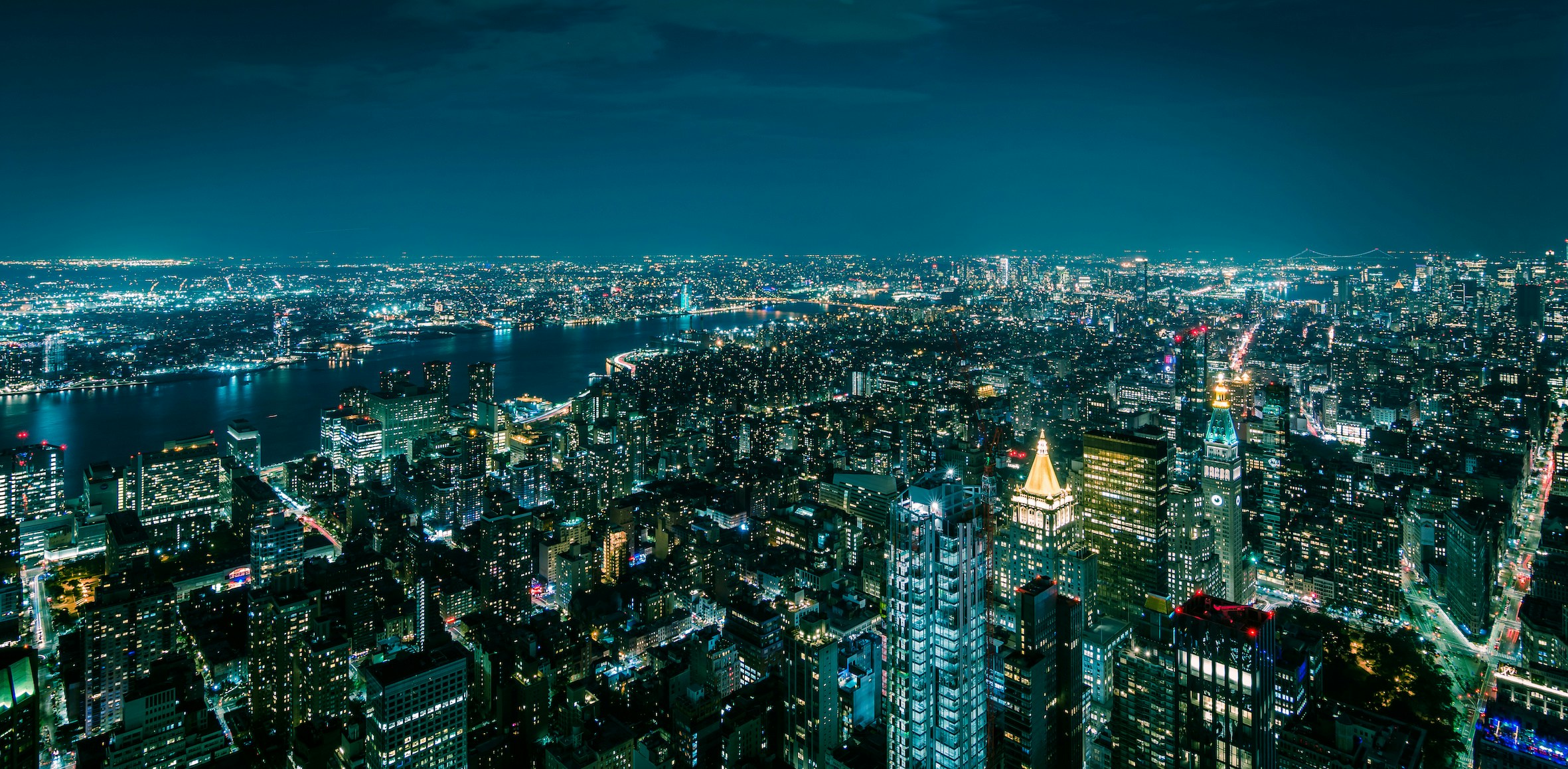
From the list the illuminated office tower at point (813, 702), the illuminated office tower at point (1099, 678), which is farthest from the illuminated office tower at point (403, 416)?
the illuminated office tower at point (1099, 678)

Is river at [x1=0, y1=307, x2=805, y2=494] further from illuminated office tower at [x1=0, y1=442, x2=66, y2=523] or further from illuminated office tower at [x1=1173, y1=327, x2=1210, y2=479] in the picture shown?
illuminated office tower at [x1=1173, y1=327, x2=1210, y2=479]

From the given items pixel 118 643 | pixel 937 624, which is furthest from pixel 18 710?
pixel 118 643

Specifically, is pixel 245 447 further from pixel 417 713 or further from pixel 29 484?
pixel 417 713

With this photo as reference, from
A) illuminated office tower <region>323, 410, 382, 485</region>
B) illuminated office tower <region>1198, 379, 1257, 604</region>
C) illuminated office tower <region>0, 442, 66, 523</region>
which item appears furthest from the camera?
illuminated office tower <region>323, 410, 382, 485</region>

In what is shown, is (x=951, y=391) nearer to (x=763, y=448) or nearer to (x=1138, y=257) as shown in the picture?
(x=763, y=448)

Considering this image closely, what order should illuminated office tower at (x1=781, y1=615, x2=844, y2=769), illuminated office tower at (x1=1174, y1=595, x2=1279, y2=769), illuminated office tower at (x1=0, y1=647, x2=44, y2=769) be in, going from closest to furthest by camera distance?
illuminated office tower at (x1=0, y1=647, x2=44, y2=769)
illuminated office tower at (x1=1174, y1=595, x2=1279, y2=769)
illuminated office tower at (x1=781, y1=615, x2=844, y2=769)

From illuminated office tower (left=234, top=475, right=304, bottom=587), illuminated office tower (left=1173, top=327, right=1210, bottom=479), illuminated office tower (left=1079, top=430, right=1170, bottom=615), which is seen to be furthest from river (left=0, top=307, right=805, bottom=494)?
illuminated office tower (left=1079, top=430, right=1170, bottom=615)
